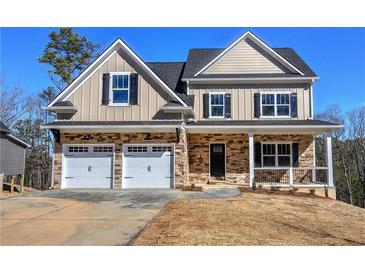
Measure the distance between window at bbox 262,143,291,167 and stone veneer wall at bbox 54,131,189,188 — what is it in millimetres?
4803

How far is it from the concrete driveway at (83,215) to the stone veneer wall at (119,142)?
1.09m

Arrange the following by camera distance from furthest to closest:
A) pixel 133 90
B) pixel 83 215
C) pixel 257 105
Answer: pixel 257 105
pixel 133 90
pixel 83 215

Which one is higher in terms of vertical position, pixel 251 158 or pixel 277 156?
pixel 277 156

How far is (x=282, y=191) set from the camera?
15.9 m

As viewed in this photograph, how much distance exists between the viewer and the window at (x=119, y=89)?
16.6 meters

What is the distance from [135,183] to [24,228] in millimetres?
7951

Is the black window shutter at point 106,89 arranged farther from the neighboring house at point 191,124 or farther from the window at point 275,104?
the window at point 275,104

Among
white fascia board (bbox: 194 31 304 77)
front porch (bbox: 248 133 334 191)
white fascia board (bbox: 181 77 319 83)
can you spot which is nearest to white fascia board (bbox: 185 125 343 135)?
front porch (bbox: 248 133 334 191)

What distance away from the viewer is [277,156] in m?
18.4

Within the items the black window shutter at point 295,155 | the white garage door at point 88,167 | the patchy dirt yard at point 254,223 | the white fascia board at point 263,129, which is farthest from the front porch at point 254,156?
the patchy dirt yard at point 254,223

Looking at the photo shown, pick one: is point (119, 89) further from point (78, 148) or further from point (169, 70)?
point (169, 70)

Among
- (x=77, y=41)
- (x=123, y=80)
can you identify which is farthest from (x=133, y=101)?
(x=77, y=41)

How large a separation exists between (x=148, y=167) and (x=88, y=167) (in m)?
2.73

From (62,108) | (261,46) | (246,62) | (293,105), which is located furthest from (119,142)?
(261,46)
